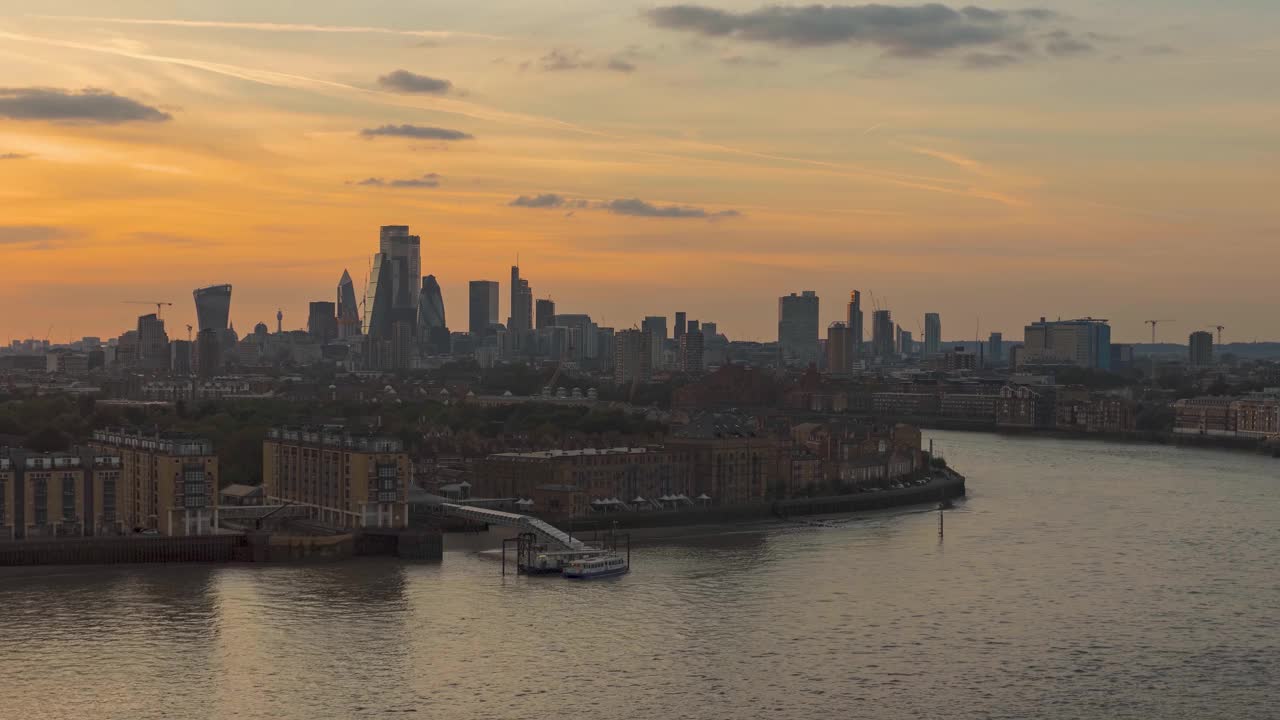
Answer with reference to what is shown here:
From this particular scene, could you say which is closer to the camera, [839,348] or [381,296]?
[839,348]

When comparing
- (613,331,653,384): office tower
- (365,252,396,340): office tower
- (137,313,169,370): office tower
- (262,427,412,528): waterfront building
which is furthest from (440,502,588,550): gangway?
(365,252,396,340): office tower

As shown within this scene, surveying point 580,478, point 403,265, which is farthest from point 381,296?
point 580,478

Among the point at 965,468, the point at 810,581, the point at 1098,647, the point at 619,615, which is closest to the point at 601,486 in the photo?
the point at 810,581

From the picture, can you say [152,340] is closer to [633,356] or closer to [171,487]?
[633,356]

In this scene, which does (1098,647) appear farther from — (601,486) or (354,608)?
(601,486)

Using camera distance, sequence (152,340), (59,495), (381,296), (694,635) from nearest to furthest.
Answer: (694,635)
(59,495)
(152,340)
(381,296)

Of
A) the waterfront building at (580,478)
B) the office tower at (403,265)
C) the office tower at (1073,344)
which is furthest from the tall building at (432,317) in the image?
the waterfront building at (580,478)
